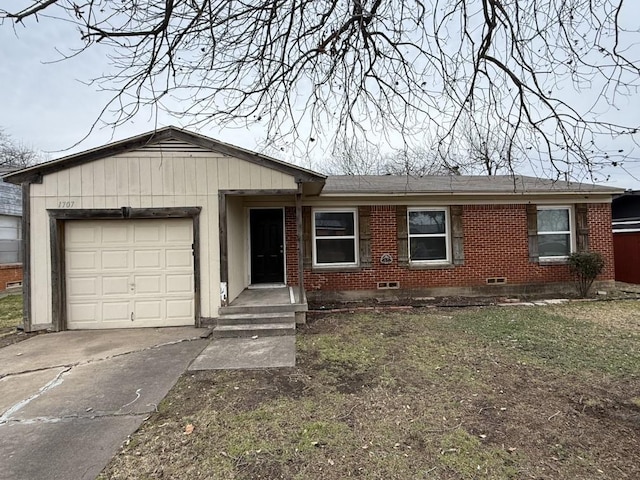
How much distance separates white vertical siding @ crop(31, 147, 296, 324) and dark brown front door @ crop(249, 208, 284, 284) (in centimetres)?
267

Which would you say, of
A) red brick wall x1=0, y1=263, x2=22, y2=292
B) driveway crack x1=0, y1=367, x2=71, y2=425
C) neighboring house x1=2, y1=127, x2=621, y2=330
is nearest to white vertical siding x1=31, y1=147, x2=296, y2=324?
neighboring house x1=2, y1=127, x2=621, y2=330

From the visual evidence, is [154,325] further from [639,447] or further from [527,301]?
[527,301]

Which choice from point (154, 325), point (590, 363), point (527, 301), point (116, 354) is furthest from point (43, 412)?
point (527, 301)

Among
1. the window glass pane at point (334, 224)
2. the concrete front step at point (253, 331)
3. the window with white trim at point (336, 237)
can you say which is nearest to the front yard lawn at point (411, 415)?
Answer: the concrete front step at point (253, 331)

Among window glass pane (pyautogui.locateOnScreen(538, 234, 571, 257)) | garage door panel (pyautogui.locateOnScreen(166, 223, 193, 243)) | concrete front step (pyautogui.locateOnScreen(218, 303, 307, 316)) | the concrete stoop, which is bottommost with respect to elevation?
the concrete stoop

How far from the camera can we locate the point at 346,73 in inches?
190

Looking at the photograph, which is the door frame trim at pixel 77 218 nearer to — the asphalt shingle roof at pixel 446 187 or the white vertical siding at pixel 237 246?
the white vertical siding at pixel 237 246

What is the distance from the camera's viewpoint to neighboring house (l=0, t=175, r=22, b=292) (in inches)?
511

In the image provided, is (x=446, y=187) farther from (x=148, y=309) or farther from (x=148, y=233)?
(x=148, y=309)

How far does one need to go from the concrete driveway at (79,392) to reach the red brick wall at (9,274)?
8880 millimetres

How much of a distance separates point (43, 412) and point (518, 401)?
189 inches

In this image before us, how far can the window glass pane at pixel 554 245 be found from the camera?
33.8 feet

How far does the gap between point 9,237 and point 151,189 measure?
1054cm

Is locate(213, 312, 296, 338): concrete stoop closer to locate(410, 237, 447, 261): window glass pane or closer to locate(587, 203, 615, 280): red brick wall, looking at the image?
locate(410, 237, 447, 261): window glass pane
